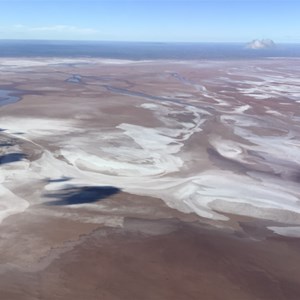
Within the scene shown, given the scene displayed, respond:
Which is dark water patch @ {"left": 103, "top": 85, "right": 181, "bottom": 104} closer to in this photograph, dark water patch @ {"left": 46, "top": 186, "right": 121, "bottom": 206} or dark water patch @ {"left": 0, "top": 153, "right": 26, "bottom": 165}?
dark water patch @ {"left": 0, "top": 153, "right": 26, "bottom": 165}

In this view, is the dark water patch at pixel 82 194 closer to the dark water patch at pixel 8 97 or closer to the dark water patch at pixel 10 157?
the dark water patch at pixel 10 157

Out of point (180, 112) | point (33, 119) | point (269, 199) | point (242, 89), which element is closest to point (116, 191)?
point (269, 199)

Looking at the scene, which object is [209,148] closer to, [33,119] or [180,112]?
[180,112]

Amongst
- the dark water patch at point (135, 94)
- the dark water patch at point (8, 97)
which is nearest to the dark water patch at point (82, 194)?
the dark water patch at point (8, 97)

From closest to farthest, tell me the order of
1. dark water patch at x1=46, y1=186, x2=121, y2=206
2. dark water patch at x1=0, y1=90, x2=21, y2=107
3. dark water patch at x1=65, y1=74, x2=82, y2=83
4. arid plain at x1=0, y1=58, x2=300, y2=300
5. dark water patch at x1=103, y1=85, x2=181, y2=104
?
1. arid plain at x1=0, y1=58, x2=300, y2=300
2. dark water patch at x1=46, y1=186, x2=121, y2=206
3. dark water patch at x1=0, y1=90, x2=21, y2=107
4. dark water patch at x1=103, y1=85, x2=181, y2=104
5. dark water patch at x1=65, y1=74, x2=82, y2=83

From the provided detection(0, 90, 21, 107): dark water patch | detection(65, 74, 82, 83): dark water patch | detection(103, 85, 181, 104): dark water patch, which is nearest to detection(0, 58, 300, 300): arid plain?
detection(0, 90, 21, 107): dark water patch
